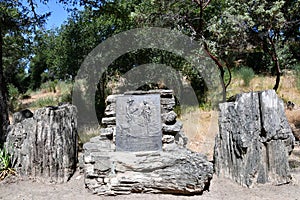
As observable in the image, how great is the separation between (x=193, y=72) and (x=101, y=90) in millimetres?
3196

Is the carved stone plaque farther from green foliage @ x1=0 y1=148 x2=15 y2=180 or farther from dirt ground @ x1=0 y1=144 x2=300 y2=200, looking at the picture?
green foliage @ x1=0 y1=148 x2=15 y2=180

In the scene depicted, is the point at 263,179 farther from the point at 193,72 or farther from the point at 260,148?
the point at 193,72

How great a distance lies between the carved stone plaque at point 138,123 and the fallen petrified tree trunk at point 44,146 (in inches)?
31.0

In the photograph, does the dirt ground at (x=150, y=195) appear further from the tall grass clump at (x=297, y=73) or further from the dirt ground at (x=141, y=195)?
the tall grass clump at (x=297, y=73)

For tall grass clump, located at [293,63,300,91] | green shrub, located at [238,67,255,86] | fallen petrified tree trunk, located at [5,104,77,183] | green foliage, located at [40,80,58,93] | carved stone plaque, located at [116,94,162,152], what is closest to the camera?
fallen petrified tree trunk, located at [5,104,77,183]

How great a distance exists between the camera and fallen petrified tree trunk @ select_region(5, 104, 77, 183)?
3818 millimetres

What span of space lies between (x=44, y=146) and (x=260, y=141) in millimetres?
2820

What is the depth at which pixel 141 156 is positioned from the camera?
3668 millimetres

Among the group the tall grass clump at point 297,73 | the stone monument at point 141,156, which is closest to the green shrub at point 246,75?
the tall grass clump at point 297,73

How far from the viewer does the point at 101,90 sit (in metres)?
9.63

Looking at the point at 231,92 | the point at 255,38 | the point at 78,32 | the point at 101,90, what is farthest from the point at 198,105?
the point at 78,32

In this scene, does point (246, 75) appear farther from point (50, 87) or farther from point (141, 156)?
point (50, 87)

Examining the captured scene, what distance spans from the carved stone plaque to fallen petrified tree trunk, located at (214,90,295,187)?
1.20 metres

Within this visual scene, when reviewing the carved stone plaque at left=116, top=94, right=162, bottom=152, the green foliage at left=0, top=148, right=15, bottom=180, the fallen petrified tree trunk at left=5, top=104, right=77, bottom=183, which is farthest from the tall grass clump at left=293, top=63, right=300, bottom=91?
the green foliage at left=0, top=148, right=15, bottom=180
